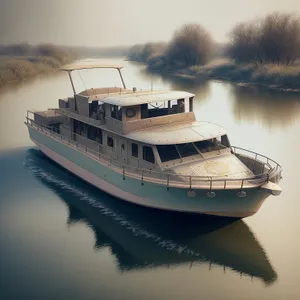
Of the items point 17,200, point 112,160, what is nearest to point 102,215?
point 112,160

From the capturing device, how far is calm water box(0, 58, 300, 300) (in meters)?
14.7

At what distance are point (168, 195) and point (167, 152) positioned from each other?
2231 millimetres

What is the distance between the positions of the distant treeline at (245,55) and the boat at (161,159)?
3927 cm

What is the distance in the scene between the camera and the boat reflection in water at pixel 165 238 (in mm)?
16125

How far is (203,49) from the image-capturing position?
78.1 m

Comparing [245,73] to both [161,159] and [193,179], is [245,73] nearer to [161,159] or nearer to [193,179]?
[161,159]

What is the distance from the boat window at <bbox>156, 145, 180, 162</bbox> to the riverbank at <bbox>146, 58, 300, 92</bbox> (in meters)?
40.6

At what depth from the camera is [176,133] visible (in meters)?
19.6

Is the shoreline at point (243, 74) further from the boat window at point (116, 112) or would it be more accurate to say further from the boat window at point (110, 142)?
the boat window at point (116, 112)

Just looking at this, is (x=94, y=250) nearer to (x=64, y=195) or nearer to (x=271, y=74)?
(x=64, y=195)

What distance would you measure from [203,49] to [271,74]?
20.6 m

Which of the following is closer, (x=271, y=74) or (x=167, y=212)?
(x=167, y=212)

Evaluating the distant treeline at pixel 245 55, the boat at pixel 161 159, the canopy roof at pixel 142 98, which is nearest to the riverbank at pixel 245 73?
the distant treeline at pixel 245 55

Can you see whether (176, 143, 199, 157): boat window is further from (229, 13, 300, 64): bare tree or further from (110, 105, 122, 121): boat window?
(229, 13, 300, 64): bare tree
